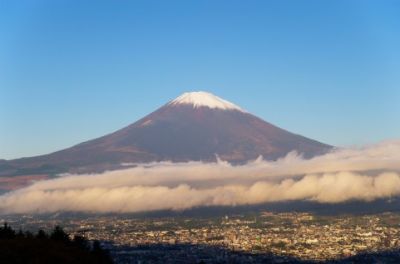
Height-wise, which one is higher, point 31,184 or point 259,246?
point 31,184

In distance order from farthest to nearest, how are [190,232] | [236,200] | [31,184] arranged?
1. [31,184]
2. [236,200]
3. [190,232]

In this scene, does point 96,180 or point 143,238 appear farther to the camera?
point 96,180

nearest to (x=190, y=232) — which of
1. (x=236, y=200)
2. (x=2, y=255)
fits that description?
(x=236, y=200)

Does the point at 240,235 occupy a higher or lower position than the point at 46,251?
lower

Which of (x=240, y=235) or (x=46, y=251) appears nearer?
(x=46, y=251)

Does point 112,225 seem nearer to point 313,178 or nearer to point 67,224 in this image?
point 67,224

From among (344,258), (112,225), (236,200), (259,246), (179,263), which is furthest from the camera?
(236,200)

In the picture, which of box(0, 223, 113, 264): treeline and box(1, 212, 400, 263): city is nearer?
box(0, 223, 113, 264): treeline

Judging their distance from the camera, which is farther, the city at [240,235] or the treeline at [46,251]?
the city at [240,235]
